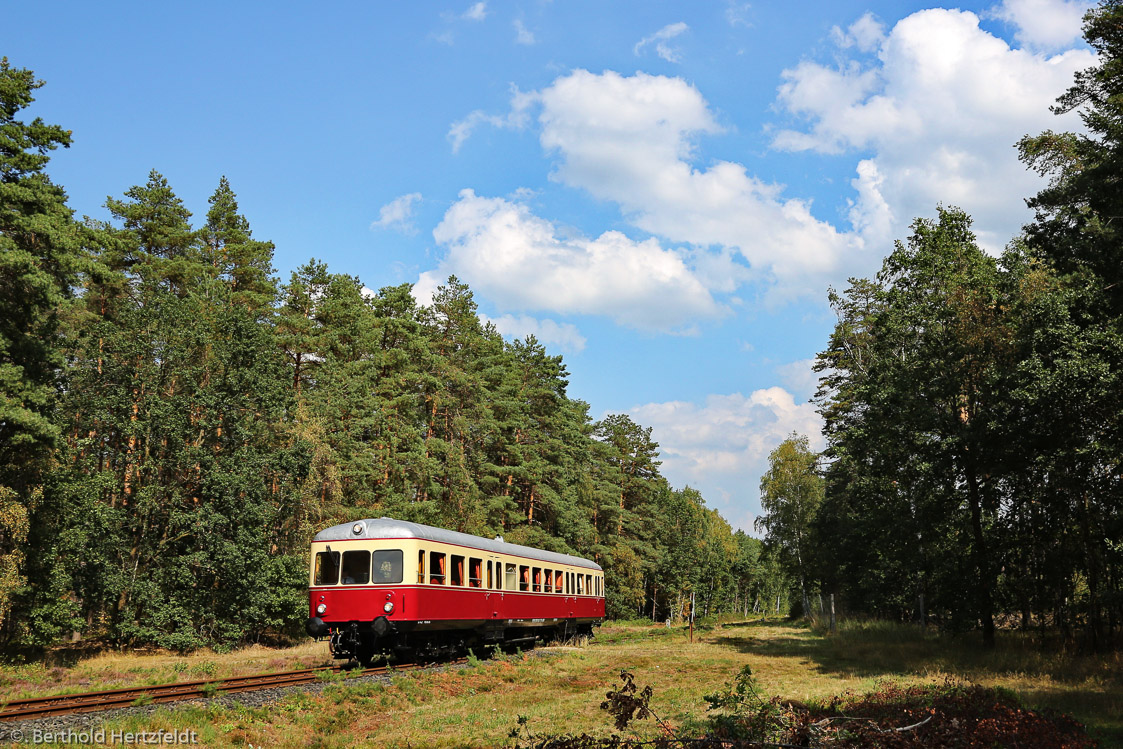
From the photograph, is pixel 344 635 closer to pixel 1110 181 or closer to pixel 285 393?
pixel 285 393

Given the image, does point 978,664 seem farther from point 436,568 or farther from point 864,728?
point 864,728

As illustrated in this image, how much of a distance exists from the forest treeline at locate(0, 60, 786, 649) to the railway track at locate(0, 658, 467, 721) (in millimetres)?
8730

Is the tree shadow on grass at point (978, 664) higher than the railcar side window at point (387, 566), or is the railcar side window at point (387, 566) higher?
the railcar side window at point (387, 566)

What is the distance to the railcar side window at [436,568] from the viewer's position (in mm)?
18562

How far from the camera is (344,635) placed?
17812 mm

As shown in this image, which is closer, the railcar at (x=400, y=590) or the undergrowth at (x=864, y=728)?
the undergrowth at (x=864, y=728)

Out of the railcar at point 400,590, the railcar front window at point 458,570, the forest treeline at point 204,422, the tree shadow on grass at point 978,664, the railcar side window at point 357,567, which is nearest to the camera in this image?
the tree shadow on grass at point 978,664

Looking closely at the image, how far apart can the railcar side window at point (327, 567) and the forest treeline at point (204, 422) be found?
7.63 meters

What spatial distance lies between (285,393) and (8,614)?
11428mm

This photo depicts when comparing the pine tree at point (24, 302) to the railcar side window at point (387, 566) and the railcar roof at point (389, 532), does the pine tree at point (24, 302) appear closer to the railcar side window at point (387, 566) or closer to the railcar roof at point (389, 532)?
the railcar roof at point (389, 532)

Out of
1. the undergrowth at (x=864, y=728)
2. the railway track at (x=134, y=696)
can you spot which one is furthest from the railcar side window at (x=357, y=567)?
the undergrowth at (x=864, y=728)

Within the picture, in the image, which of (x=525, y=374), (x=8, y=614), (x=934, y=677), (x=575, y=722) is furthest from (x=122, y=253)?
(x=934, y=677)

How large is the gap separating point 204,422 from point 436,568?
13708 millimetres

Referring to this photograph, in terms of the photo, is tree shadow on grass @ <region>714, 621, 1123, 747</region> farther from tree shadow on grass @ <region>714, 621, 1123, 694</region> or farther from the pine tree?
the pine tree
